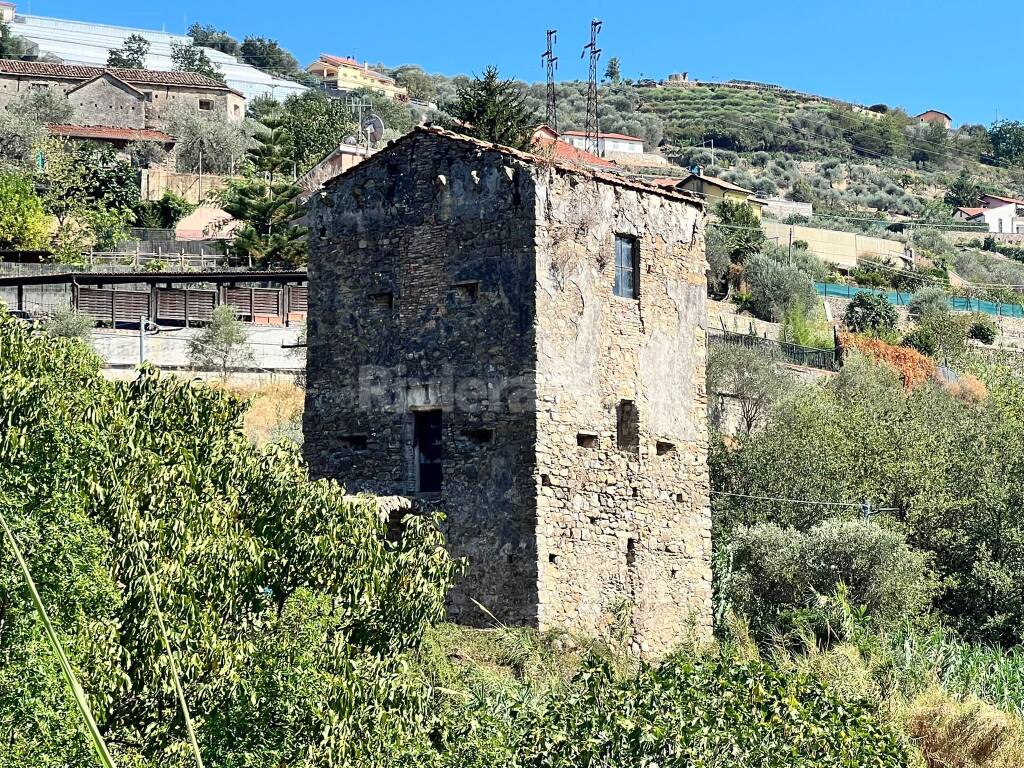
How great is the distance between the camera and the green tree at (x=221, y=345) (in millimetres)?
39188

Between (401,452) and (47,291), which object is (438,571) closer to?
(401,452)

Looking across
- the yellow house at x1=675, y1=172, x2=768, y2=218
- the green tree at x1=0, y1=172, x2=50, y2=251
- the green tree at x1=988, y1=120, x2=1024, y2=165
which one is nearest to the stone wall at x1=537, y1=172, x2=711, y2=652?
the green tree at x1=0, y1=172, x2=50, y2=251

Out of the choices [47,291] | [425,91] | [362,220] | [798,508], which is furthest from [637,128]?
[362,220]

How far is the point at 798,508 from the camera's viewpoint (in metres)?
34.3

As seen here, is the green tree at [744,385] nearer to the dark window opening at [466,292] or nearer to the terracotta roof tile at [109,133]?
the dark window opening at [466,292]

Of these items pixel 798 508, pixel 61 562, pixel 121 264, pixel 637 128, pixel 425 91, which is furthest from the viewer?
pixel 425 91

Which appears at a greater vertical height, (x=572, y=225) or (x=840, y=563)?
(x=572, y=225)

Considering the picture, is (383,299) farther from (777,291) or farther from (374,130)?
(374,130)

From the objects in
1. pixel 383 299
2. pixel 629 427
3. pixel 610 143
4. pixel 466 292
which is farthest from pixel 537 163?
pixel 610 143

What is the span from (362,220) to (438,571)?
277 inches

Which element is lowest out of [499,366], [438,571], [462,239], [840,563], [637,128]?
[840,563]

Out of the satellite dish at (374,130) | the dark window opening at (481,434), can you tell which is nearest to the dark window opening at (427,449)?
the dark window opening at (481,434)

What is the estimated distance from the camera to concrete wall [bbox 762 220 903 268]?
7725 cm

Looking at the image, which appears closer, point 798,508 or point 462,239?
point 462,239
